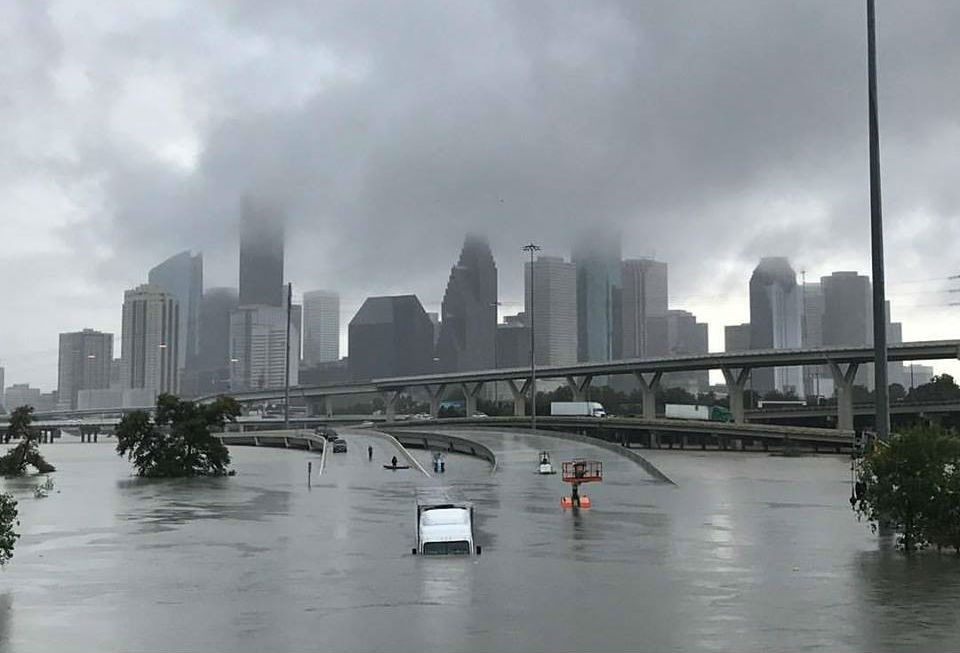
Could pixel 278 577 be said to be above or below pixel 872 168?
below

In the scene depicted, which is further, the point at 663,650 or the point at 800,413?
the point at 800,413

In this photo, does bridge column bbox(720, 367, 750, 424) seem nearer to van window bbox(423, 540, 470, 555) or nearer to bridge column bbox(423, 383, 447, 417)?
bridge column bbox(423, 383, 447, 417)

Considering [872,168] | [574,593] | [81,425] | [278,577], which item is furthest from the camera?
[81,425]

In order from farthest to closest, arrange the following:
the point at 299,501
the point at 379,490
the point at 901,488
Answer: the point at 379,490 < the point at 299,501 < the point at 901,488

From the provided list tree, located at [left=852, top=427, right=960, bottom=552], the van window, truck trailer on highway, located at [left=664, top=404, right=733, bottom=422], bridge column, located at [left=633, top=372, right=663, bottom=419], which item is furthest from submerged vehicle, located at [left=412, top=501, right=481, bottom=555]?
bridge column, located at [left=633, top=372, right=663, bottom=419]

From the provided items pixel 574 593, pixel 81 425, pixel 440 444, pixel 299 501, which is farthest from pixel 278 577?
pixel 81 425

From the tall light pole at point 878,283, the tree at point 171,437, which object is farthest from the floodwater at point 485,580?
the tree at point 171,437

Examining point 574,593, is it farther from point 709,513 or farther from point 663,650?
point 709,513
